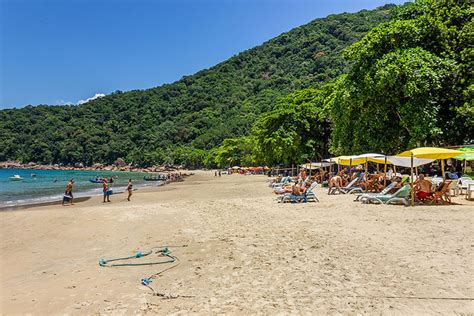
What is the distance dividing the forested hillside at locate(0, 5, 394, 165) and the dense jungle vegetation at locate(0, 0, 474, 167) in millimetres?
459

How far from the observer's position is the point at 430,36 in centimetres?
2116

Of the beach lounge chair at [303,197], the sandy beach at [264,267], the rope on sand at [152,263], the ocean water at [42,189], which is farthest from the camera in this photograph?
the ocean water at [42,189]

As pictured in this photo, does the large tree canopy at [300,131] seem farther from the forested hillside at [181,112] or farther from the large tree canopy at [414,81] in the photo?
the forested hillside at [181,112]

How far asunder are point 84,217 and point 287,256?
36.4 feet

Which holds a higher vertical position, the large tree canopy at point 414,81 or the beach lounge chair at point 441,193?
the large tree canopy at point 414,81

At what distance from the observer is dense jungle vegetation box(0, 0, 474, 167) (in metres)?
20.0

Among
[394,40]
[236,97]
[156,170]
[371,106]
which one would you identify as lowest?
[156,170]

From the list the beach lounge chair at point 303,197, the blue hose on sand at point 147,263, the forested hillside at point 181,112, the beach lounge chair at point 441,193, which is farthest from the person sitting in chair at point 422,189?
the forested hillside at point 181,112

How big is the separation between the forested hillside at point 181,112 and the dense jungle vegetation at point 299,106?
0.46 m

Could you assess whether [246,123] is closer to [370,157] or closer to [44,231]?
[370,157]

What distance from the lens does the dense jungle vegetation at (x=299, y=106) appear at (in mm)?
19953

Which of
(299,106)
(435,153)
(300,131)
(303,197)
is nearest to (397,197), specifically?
(435,153)

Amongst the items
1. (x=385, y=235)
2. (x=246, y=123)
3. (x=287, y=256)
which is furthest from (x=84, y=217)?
(x=246, y=123)

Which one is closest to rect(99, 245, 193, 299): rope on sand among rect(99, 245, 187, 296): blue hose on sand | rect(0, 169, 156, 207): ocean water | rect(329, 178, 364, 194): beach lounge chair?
rect(99, 245, 187, 296): blue hose on sand
